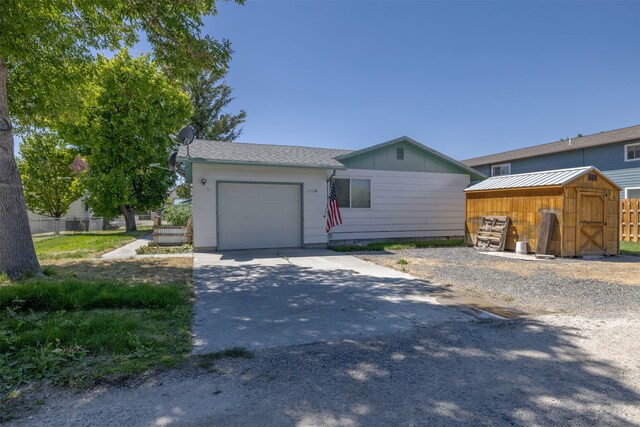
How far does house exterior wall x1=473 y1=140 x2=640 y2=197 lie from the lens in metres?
17.0

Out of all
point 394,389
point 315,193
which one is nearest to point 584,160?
point 315,193

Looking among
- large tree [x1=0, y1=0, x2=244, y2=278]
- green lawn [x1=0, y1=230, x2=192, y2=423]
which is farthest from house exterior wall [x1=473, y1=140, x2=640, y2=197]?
green lawn [x1=0, y1=230, x2=192, y2=423]

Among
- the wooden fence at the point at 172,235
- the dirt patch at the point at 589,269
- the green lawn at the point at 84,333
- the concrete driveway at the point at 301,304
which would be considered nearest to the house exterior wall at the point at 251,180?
the wooden fence at the point at 172,235

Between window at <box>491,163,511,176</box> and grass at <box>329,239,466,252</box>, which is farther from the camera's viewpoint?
window at <box>491,163,511,176</box>

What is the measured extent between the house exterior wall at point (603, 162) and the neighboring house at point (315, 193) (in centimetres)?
905

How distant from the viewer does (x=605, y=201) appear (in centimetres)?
1001

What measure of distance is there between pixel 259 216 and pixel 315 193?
1.98 meters

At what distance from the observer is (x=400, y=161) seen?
13.2 meters

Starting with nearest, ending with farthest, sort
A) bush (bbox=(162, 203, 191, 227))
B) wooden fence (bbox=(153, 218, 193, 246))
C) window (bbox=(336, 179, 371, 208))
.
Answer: wooden fence (bbox=(153, 218, 193, 246)) → window (bbox=(336, 179, 371, 208)) → bush (bbox=(162, 203, 191, 227))

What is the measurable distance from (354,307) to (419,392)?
2.28 metres

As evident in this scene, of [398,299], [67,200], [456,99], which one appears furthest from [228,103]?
[398,299]

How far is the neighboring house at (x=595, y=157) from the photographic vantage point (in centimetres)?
1697

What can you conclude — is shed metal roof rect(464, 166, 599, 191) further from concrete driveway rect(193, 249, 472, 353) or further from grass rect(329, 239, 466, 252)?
concrete driveway rect(193, 249, 472, 353)

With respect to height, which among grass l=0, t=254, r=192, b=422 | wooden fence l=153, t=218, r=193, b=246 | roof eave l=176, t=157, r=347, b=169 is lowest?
grass l=0, t=254, r=192, b=422
